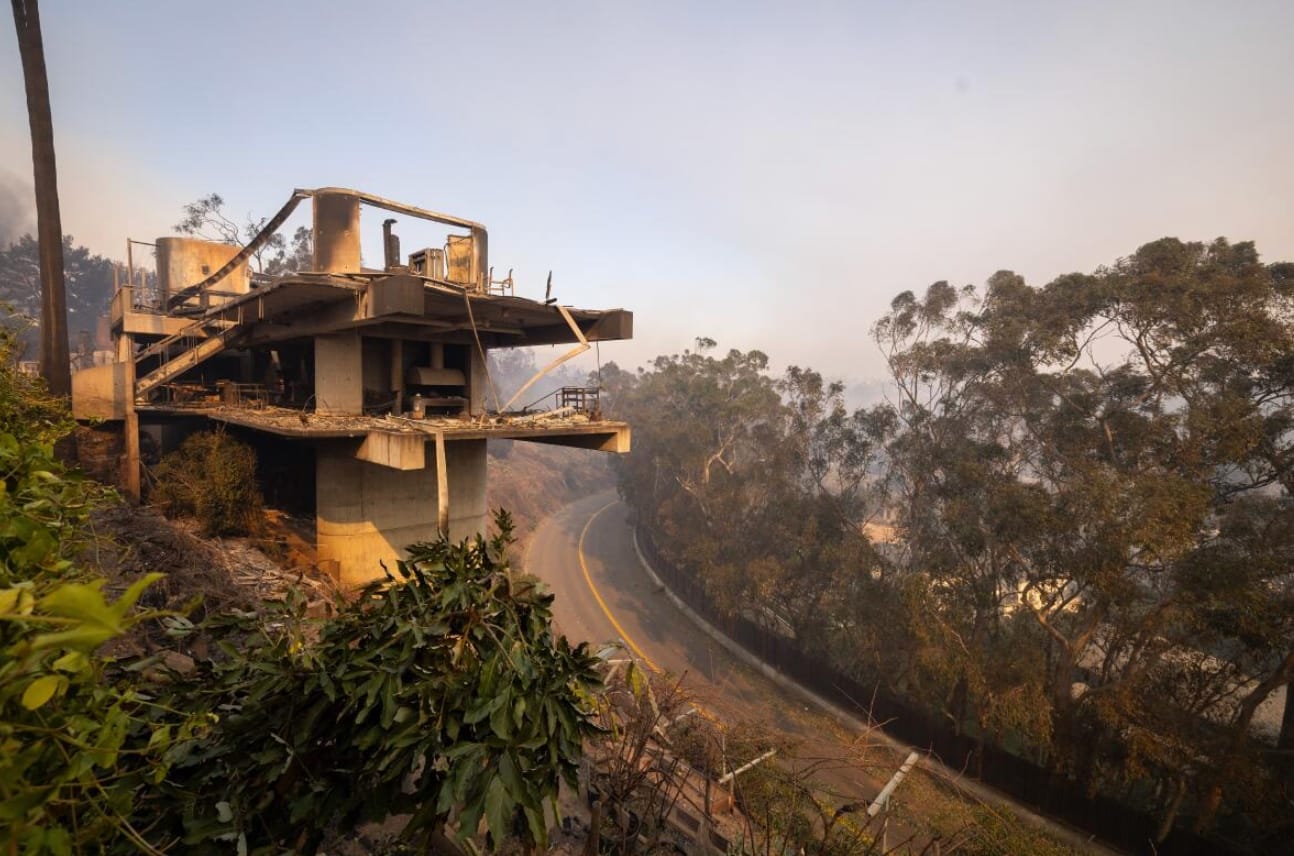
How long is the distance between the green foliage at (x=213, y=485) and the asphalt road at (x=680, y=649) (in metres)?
8.23

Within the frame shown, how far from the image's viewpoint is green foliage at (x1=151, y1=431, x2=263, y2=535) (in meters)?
12.8

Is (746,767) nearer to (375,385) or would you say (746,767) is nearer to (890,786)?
(890,786)

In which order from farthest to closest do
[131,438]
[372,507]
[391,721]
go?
[131,438] → [372,507] → [391,721]

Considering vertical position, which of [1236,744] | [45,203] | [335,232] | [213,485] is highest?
[45,203]

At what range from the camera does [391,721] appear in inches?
92.7

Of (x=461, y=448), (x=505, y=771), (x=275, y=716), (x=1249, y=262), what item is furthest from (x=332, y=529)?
(x=1249, y=262)

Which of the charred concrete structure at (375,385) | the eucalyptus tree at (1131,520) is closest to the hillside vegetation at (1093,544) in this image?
the eucalyptus tree at (1131,520)

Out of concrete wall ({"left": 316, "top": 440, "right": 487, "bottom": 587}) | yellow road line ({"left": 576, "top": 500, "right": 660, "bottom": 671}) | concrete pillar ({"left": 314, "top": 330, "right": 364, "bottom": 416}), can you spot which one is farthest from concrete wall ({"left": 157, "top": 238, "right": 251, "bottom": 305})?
yellow road line ({"left": 576, "top": 500, "right": 660, "bottom": 671})

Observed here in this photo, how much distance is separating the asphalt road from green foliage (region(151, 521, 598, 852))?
8.35 metres

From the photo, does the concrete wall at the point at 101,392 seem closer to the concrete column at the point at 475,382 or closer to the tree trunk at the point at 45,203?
the tree trunk at the point at 45,203

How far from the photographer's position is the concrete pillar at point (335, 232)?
13.9m

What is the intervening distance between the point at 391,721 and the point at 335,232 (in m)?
15.2

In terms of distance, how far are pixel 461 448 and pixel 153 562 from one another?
7817 mm

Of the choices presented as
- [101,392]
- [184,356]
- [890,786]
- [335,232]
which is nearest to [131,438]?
[101,392]
